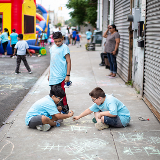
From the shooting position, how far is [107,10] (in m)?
15.5

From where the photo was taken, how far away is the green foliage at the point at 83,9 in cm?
3603

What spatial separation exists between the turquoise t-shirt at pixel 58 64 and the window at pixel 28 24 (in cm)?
1347

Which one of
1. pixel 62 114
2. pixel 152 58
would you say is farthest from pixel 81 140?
pixel 152 58

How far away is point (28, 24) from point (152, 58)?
14.2 m

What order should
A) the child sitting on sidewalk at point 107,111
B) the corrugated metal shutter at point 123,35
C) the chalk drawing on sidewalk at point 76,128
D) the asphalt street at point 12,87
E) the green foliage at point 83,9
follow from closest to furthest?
the child sitting on sidewalk at point 107,111 < the chalk drawing on sidewalk at point 76,128 < the asphalt street at point 12,87 < the corrugated metal shutter at point 123,35 < the green foliage at point 83,9

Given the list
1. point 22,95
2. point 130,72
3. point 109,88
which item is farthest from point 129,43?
point 22,95

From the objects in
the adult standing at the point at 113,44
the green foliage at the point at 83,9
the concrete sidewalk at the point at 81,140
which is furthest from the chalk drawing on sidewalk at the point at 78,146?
the green foliage at the point at 83,9

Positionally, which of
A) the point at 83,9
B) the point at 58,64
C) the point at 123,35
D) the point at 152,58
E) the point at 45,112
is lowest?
the point at 45,112

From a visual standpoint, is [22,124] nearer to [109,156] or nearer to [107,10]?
[109,156]

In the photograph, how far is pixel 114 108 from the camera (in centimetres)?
406

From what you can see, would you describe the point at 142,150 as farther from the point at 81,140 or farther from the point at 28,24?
the point at 28,24

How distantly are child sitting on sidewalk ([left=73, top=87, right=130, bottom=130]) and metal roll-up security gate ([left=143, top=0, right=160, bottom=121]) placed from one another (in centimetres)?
93

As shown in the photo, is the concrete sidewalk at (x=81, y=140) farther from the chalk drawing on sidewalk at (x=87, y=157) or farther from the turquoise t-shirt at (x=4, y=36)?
the turquoise t-shirt at (x=4, y=36)

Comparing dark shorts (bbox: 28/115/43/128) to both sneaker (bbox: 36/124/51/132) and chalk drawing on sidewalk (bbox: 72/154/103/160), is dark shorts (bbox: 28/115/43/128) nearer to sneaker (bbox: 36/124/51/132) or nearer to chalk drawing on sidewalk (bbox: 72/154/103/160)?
sneaker (bbox: 36/124/51/132)
